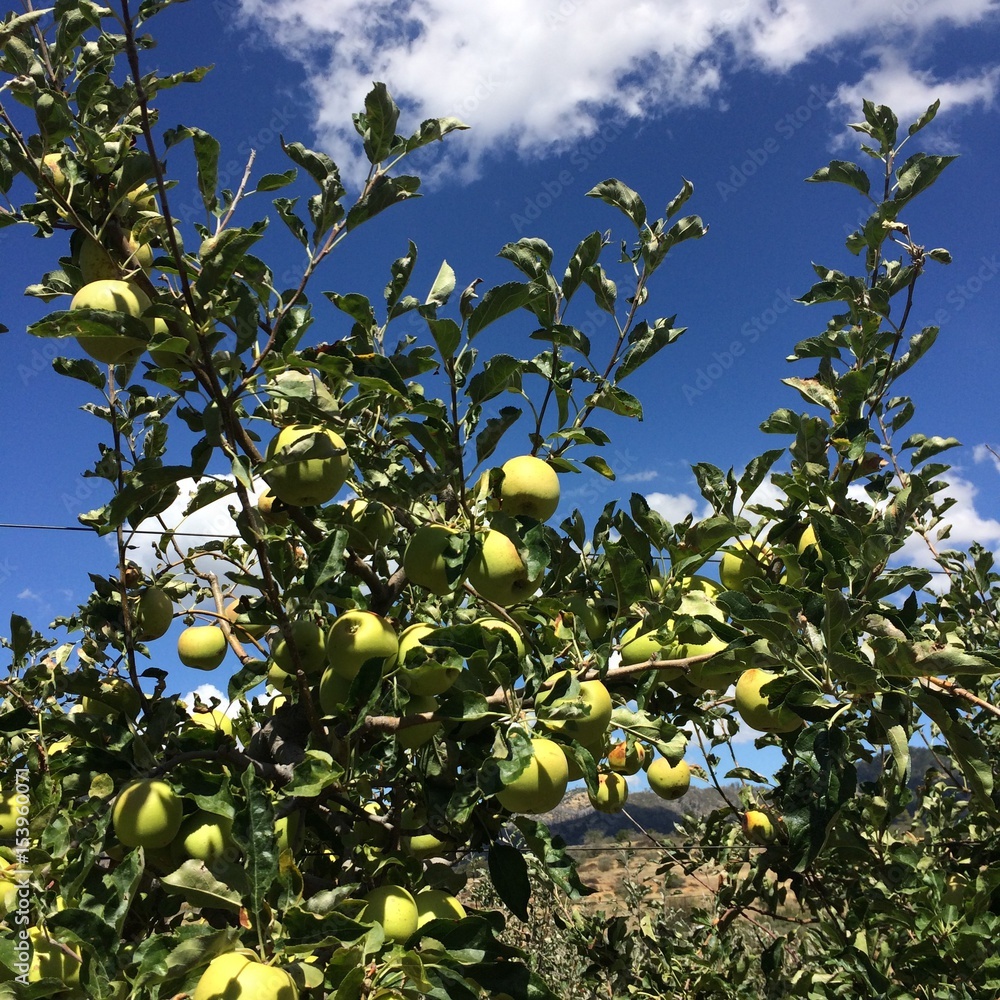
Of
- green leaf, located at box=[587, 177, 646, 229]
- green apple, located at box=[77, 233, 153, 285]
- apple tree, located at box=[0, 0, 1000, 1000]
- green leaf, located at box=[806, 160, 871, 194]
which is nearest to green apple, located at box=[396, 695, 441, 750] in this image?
apple tree, located at box=[0, 0, 1000, 1000]

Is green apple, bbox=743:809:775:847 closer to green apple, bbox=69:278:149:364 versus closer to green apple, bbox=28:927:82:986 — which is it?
green apple, bbox=28:927:82:986

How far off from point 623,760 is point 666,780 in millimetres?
606

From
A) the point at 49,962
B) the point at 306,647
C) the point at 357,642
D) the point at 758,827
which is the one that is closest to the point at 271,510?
the point at 306,647

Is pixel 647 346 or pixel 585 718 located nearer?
pixel 585 718

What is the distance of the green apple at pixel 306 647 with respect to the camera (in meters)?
2.41

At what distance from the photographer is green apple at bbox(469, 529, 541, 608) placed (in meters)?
2.17

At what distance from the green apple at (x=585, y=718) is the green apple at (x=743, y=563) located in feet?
2.32

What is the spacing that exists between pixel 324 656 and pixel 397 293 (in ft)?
3.89

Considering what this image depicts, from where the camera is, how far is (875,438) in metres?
2.53

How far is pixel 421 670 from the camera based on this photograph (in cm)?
206

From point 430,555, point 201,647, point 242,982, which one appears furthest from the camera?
point 201,647

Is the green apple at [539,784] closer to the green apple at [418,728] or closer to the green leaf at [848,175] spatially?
the green apple at [418,728]

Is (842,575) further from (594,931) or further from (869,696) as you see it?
(594,931)

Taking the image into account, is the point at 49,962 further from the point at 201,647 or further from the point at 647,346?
the point at 647,346
